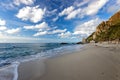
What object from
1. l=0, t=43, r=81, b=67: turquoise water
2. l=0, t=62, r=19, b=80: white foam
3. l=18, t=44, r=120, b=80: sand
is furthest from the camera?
l=0, t=43, r=81, b=67: turquoise water

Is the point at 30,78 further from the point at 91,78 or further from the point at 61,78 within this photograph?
the point at 91,78

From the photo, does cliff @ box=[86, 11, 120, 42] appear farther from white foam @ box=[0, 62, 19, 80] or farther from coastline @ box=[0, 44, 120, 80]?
white foam @ box=[0, 62, 19, 80]

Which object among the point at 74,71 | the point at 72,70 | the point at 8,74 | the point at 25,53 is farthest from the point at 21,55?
the point at 74,71

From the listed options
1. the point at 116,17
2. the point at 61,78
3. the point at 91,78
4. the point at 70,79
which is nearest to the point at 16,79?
the point at 61,78

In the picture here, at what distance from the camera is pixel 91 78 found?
6.91 metres

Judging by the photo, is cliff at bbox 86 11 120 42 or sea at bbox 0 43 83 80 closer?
sea at bbox 0 43 83 80

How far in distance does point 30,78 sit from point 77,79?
307 cm

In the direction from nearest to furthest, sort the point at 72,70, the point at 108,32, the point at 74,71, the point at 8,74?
the point at 74,71, the point at 72,70, the point at 8,74, the point at 108,32

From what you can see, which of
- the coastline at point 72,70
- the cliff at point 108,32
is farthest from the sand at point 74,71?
the cliff at point 108,32

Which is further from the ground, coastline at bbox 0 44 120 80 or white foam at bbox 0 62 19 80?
coastline at bbox 0 44 120 80

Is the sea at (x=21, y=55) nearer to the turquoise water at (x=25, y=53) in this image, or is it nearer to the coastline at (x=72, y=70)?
the turquoise water at (x=25, y=53)

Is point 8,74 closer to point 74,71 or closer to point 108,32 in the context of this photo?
point 74,71

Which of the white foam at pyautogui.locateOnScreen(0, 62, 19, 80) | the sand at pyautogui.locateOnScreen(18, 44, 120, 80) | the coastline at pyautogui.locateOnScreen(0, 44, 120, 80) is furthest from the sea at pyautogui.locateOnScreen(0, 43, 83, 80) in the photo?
the sand at pyautogui.locateOnScreen(18, 44, 120, 80)

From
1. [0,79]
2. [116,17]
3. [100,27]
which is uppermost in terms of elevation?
[116,17]
